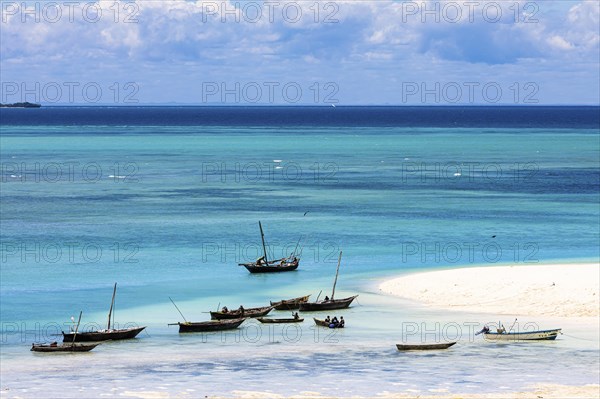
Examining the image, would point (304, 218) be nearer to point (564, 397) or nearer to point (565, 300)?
point (565, 300)

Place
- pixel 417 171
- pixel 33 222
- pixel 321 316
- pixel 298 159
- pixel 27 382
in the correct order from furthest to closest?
1. pixel 298 159
2. pixel 417 171
3. pixel 33 222
4. pixel 321 316
5. pixel 27 382

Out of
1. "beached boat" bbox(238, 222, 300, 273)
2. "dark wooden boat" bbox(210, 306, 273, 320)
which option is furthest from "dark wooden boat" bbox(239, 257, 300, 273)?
"dark wooden boat" bbox(210, 306, 273, 320)

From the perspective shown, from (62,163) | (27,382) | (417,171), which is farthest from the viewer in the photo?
(62,163)

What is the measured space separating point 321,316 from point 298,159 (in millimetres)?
109577

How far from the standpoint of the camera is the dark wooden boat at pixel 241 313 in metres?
50.7

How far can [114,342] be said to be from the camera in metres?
46.7

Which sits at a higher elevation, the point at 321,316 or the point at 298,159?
the point at 298,159

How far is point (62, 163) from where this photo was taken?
149 m

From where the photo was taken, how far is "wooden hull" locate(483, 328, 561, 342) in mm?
46188

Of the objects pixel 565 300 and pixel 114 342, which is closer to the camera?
pixel 114 342

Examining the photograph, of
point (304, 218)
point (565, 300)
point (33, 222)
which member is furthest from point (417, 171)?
point (565, 300)

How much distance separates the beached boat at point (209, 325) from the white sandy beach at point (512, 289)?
37.3 ft

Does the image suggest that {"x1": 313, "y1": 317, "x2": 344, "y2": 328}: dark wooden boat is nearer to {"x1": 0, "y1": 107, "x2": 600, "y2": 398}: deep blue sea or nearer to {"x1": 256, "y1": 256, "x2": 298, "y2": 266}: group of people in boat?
{"x1": 0, "y1": 107, "x2": 600, "y2": 398}: deep blue sea

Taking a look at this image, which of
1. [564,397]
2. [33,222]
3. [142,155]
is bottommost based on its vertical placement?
[564,397]
